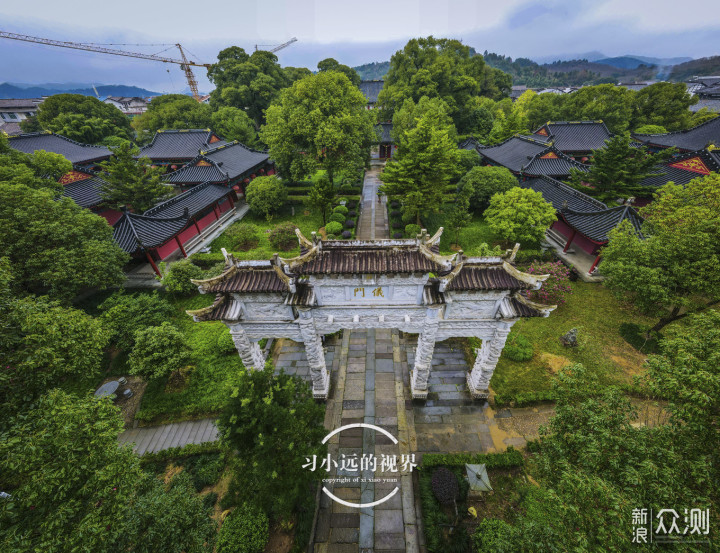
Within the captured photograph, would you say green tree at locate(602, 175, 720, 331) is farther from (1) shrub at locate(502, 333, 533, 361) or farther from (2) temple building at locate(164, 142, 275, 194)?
(2) temple building at locate(164, 142, 275, 194)

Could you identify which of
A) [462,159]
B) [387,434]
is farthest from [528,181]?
[387,434]

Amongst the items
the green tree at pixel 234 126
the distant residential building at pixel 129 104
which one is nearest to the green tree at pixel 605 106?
the green tree at pixel 234 126

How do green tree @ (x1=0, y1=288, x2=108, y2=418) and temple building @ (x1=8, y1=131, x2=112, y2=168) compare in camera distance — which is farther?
temple building @ (x1=8, y1=131, x2=112, y2=168)

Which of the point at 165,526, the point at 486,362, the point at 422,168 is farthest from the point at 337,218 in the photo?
the point at 165,526

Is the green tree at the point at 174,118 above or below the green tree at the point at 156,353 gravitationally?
above

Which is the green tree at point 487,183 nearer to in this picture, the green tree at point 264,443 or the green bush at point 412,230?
the green bush at point 412,230

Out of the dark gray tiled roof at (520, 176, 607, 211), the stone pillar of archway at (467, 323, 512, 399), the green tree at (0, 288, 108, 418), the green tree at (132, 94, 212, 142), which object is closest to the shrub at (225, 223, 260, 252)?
the green tree at (0, 288, 108, 418)

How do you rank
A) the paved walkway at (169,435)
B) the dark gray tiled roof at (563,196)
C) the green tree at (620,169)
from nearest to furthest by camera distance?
the paved walkway at (169,435), the green tree at (620,169), the dark gray tiled roof at (563,196)
